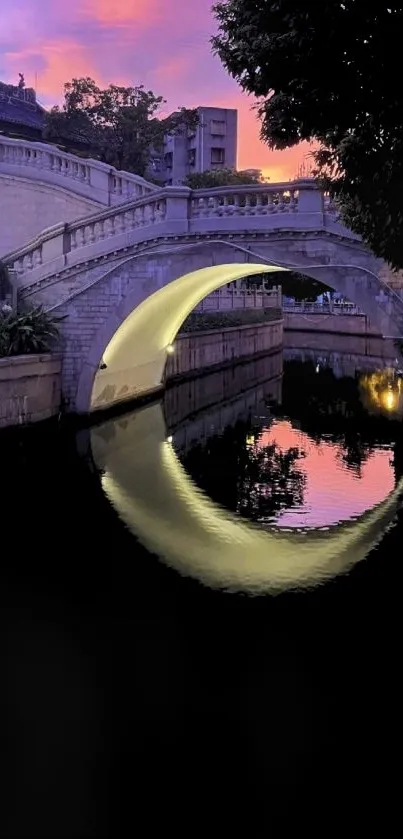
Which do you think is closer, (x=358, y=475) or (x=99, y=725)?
(x=99, y=725)

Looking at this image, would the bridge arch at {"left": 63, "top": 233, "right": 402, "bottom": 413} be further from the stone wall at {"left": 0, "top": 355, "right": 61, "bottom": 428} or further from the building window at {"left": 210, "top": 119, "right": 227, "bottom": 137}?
the building window at {"left": 210, "top": 119, "right": 227, "bottom": 137}

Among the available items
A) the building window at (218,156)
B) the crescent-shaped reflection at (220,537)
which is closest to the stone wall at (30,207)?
the crescent-shaped reflection at (220,537)

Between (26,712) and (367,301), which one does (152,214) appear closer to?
(367,301)

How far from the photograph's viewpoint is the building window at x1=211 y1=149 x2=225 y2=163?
73812 mm

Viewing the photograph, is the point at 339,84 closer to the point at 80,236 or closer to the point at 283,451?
the point at 283,451

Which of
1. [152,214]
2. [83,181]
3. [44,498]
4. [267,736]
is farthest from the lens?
[83,181]

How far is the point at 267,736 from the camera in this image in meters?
7.04

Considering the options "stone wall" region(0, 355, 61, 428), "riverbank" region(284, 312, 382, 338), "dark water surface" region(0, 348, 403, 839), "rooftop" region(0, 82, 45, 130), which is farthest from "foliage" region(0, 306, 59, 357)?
"riverbank" region(284, 312, 382, 338)

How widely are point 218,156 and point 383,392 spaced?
4984 cm

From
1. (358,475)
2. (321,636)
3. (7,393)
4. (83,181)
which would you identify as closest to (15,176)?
(83,181)

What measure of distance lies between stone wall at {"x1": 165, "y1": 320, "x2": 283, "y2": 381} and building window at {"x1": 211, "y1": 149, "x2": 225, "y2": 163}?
33.0 m

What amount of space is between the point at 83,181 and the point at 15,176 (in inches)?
95.7

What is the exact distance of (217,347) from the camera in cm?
3469

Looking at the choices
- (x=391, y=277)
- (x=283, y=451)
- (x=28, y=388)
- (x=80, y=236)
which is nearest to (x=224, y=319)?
(x=80, y=236)
